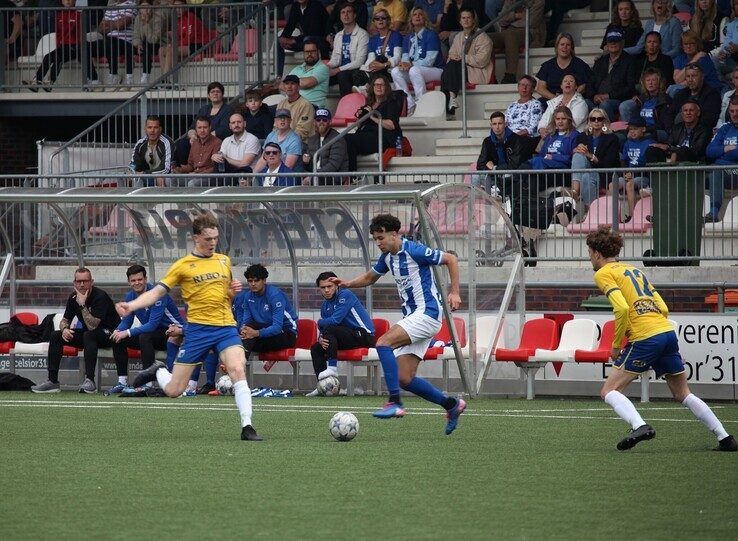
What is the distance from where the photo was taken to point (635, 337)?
10062 millimetres

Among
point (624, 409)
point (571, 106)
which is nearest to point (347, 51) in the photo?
point (571, 106)

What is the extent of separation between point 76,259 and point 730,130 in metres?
8.45

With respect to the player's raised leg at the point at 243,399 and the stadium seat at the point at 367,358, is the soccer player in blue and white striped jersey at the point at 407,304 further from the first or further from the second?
the stadium seat at the point at 367,358

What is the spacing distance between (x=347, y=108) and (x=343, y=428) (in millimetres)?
11333

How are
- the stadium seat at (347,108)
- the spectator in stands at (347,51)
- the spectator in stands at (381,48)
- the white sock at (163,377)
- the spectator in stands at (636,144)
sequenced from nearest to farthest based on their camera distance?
the white sock at (163,377) < the spectator in stands at (636,144) < the stadium seat at (347,108) < the spectator in stands at (381,48) < the spectator in stands at (347,51)

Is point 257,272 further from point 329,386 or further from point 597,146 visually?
point 597,146

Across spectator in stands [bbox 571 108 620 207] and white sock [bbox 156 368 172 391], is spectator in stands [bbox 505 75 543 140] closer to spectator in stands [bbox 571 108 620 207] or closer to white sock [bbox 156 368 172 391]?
spectator in stands [bbox 571 108 620 207]

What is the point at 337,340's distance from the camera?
51.3 ft

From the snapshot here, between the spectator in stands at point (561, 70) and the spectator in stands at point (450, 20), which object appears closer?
the spectator in stands at point (561, 70)

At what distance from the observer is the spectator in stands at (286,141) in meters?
19.7

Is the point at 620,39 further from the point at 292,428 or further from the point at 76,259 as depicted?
the point at 292,428

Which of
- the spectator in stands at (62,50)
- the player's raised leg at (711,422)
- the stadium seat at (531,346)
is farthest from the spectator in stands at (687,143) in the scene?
the spectator in stands at (62,50)

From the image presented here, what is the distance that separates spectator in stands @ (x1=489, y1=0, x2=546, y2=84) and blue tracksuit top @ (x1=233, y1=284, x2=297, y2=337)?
22.4ft

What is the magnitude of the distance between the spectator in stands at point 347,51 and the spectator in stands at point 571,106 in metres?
3.90
